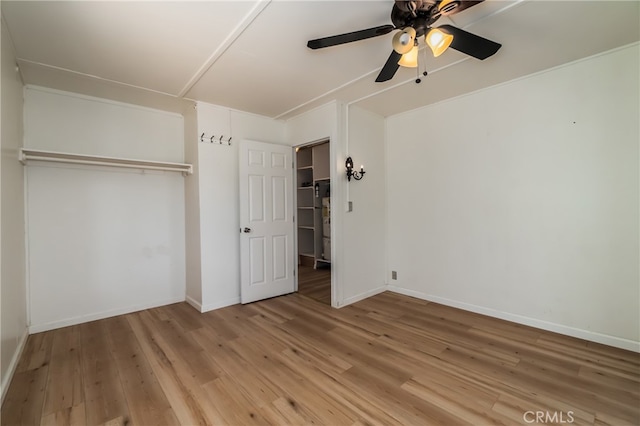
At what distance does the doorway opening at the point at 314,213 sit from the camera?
5.68m

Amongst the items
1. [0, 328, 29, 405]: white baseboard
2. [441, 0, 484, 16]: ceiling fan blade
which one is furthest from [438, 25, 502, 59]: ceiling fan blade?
[0, 328, 29, 405]: white baseboard

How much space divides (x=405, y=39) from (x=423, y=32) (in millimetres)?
253

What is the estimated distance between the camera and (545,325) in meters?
2.88

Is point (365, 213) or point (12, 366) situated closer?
point (12, 366)

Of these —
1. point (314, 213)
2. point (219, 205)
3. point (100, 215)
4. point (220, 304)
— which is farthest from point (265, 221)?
point (314, 213)

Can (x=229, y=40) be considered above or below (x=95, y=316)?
above

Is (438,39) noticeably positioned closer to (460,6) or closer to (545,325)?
(460,6)

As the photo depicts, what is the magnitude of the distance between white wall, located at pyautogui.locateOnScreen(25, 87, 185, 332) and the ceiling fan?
9.41 feet

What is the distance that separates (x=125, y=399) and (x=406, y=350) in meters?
2.20

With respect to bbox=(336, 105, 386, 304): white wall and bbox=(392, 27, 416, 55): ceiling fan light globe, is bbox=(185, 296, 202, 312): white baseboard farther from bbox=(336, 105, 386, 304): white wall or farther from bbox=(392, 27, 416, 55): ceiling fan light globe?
bbox=(392, 27, 416, 55): ceiling fan light globe

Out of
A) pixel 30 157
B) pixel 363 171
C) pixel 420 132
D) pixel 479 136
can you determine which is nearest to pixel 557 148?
pixel 479 136

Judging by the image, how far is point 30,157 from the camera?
9.05 ft

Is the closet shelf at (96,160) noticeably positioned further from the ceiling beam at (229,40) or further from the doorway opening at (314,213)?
the doorway opening at (314,213)

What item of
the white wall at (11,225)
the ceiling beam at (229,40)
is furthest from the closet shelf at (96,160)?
the ceiling beam at (229,40)
